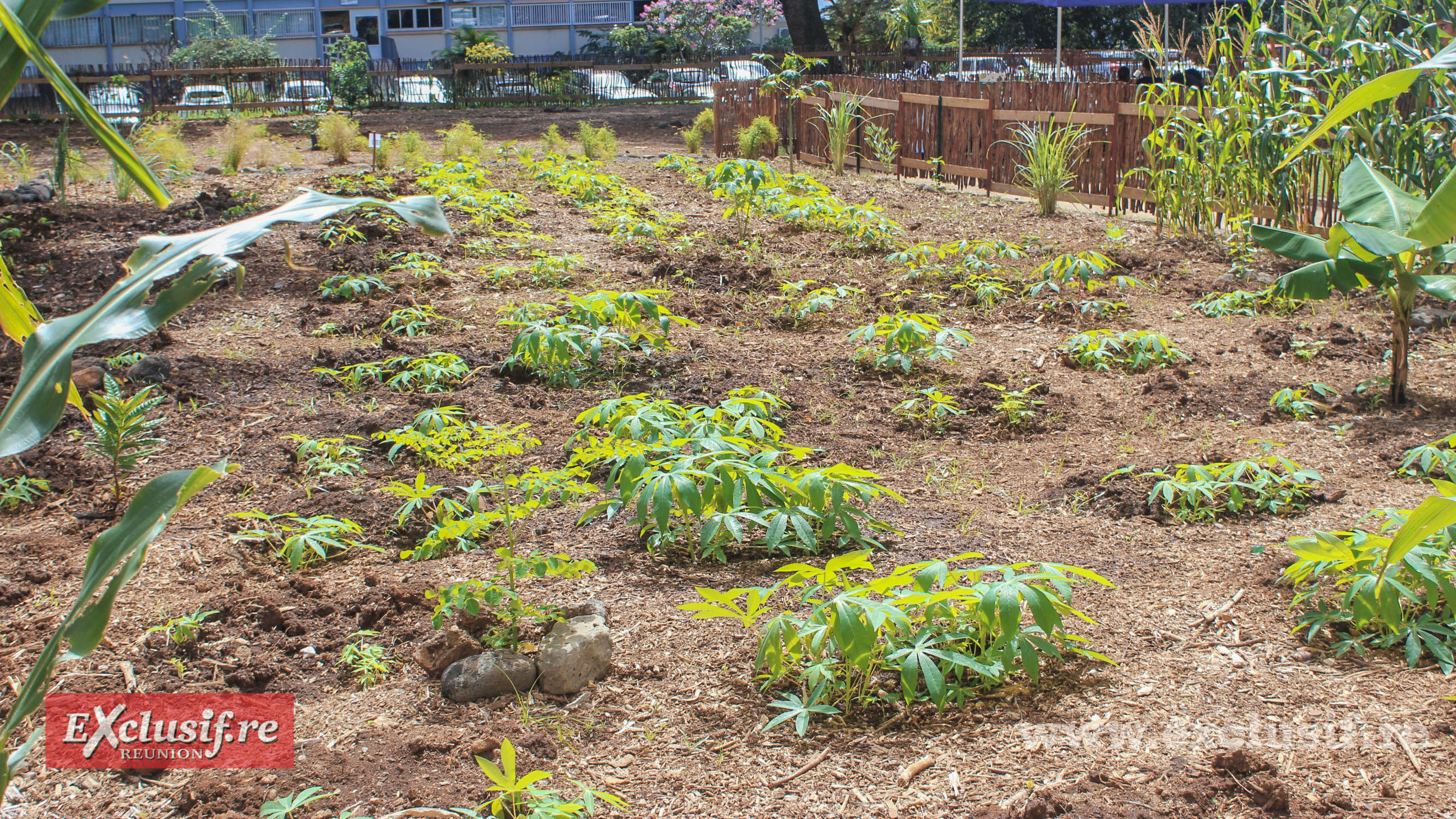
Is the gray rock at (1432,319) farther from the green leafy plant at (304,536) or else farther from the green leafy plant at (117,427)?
the green leafy plant at (117,427)

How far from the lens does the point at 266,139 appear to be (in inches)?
602

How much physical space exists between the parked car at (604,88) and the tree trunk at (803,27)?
160 inches

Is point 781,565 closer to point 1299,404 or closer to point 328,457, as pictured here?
point 328,457

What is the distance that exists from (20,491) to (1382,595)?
444cm

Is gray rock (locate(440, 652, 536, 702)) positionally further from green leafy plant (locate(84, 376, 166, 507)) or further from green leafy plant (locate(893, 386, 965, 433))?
green leafy plant (locate(893, 386, 965, 433))

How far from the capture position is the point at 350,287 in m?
6.89

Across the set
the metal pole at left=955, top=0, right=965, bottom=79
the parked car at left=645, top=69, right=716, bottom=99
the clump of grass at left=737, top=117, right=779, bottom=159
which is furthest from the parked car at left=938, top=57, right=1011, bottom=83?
the clump of grass at left=737, top=117, right=779, bottom=159

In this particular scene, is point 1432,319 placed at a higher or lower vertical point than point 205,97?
lower

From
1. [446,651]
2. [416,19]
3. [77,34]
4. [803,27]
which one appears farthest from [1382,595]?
[77,34]

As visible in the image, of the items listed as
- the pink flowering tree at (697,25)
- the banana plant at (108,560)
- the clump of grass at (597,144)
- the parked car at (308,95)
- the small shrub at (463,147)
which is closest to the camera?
the banana plant at (108,560)

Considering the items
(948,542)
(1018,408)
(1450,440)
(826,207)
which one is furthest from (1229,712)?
(826,207)

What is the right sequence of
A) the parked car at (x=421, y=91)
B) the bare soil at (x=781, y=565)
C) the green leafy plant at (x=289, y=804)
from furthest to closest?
the parked car at (x=421, y=91) < the bare soil at (x=781, y=565) < the green leafy plant at (x=289, y=804)

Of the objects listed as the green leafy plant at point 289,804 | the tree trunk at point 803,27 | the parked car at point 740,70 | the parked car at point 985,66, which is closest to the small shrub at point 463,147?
the green leafy plant at point 289,804

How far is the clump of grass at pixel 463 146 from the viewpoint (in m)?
13.1
